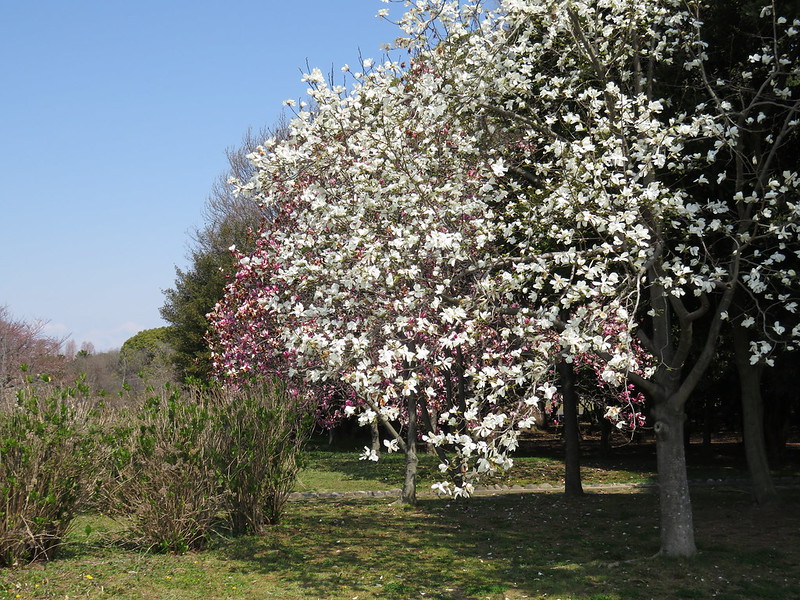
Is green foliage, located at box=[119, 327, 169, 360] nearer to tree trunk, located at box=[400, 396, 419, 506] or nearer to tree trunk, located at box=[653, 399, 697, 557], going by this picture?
tree trunk, located at box=[400, 396, 419, 506]

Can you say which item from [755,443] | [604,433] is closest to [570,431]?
[755,443]

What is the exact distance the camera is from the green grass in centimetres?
774

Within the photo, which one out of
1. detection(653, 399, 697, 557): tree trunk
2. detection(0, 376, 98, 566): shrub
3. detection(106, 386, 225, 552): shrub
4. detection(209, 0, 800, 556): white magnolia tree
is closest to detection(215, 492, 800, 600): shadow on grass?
detection(653, 399, 697, 557): tree trunk

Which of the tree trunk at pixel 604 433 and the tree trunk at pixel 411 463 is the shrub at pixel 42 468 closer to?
the tree trunk at pixel 411 463

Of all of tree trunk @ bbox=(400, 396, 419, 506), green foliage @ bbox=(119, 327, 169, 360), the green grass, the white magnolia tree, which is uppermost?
green foliage @ bbox=(119, 327, 169, 360)

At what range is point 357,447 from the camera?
31.5 m

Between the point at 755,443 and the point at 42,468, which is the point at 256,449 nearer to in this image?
the point at 42,468

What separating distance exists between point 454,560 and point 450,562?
140 millimetres

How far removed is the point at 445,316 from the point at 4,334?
117 ft

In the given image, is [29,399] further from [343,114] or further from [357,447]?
[357,447]

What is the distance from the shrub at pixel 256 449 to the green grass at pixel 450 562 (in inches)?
15.8

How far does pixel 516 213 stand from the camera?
29.7 feet

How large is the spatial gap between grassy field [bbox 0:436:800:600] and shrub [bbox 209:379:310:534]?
0.40 m

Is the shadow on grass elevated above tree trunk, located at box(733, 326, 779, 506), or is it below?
below
